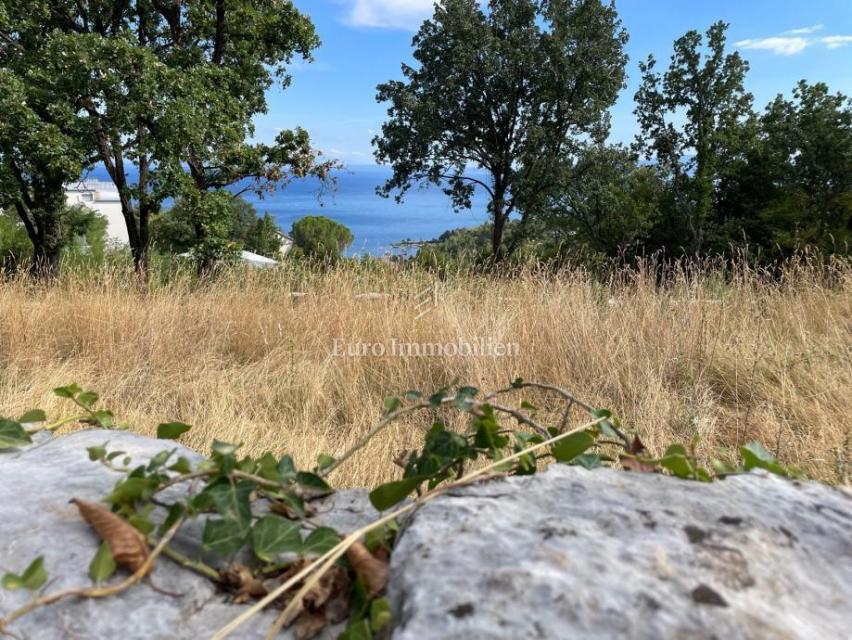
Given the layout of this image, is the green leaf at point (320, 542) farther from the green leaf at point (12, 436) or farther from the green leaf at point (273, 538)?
the green leaf at point (12, 436)

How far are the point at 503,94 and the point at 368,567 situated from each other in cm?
2021

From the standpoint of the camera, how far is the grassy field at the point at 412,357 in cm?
235

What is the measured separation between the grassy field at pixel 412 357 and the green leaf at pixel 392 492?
1.26m

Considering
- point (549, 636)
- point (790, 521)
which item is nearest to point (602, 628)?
point (549, 636)

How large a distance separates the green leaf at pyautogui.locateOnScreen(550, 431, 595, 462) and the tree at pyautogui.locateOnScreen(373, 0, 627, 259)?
1692cm

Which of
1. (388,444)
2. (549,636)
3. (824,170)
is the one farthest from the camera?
(824,170)

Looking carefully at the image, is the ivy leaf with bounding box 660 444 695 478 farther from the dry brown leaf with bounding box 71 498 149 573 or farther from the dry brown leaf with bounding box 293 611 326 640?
the dry brown leaf with bounding box 71 498 149 573

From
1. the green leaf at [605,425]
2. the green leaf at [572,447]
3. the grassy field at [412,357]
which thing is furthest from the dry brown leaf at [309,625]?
the grassy field at [412,357]

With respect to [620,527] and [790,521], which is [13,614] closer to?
[620,527]

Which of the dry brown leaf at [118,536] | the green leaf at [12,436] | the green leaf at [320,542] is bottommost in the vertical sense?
the green leaf at [12,436]

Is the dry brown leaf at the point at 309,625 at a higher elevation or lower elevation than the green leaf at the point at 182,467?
lower

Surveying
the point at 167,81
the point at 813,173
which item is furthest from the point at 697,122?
the point at 167,81

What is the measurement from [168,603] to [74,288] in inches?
184

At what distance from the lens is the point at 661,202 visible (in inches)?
862
